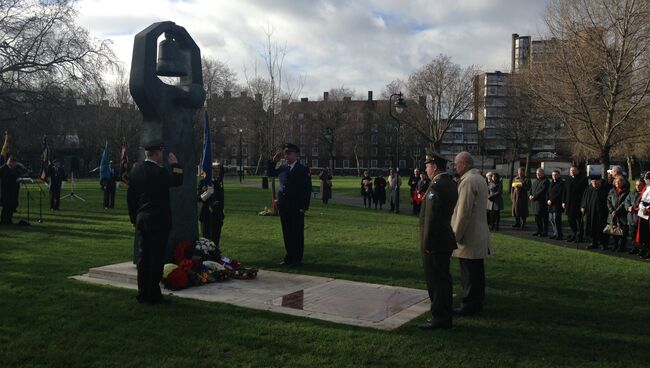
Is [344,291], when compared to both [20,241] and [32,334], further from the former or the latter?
[20,241]

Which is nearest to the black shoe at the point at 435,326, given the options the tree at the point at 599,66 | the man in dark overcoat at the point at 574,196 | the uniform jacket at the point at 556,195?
the man in dark overcoat at the point at 574,196

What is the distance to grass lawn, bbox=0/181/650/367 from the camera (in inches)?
206

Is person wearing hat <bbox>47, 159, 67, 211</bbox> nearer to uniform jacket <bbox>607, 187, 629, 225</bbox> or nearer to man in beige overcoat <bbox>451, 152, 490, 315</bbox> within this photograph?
man in beige overcoat <bbox>451, 152, 490, 315</bbox>

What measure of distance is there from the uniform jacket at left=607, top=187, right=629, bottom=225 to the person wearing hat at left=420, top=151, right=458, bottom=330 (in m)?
8.79

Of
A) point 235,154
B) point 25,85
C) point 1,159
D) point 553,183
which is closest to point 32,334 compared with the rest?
point 553,183

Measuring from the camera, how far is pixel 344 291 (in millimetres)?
7988

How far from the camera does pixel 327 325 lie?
20.5 ft

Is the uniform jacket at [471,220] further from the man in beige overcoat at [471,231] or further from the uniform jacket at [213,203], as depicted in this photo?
the uniform jacket at [213,203]

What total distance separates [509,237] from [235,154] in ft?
358

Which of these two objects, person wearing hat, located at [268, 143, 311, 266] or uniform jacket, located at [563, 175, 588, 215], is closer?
person wearing hat, located at [268, 143, 311, 266]

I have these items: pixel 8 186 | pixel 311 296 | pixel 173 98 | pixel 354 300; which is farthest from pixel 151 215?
pixel 8 186

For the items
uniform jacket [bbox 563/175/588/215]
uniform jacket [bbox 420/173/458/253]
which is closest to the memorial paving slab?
uniform jacket [bbox 420/173/458/253]

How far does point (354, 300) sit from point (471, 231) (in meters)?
1.80

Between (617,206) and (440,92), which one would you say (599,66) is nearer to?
(617,206)
